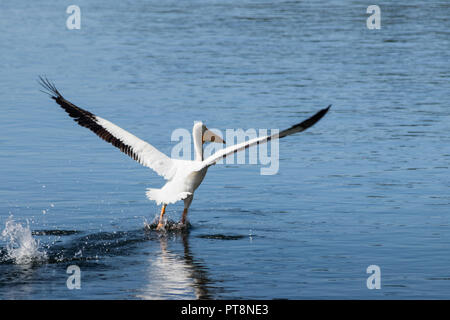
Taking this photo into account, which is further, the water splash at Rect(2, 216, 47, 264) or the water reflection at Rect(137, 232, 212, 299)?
the water splash at Rect(2, 216, 47, 264)

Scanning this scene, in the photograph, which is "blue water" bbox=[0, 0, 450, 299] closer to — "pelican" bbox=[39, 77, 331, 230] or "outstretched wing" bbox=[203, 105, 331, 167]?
"pelican" bbox=[39, 77, 331, 230]

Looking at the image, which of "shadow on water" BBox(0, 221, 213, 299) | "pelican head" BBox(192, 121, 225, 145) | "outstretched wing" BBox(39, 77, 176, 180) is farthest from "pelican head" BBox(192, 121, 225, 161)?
"shadow on water" BBox(0, 221, 213, 299)

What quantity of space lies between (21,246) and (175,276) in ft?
7.56

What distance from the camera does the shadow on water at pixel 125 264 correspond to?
37.0 feet

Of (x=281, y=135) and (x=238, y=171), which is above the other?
(x=281, y=135)

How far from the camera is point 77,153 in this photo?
1908cm

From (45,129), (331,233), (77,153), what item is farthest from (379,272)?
(45,129)

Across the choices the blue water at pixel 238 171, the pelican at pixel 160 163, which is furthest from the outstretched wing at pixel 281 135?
the blue water at pixel 238 171

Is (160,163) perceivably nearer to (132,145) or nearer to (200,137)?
(132,145)

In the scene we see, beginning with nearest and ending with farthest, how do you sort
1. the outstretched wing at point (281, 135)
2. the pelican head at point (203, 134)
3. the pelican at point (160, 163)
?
1. the outstretched wing at point (281, 135)
2. the pelican at point (160, 163)
3. the pelican head at point (203, 134)

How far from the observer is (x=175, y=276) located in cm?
1188

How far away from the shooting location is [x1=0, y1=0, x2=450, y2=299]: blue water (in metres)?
12.0

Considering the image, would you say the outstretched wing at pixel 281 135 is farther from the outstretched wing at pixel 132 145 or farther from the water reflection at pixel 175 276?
the water reflection at pixel 175 276

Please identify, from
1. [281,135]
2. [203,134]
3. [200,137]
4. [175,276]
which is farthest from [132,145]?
[281,135]
